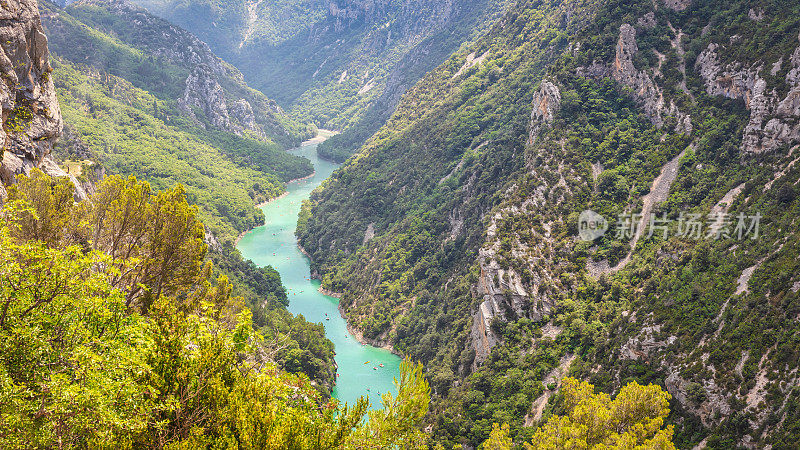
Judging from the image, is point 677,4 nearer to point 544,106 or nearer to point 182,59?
point 544,106

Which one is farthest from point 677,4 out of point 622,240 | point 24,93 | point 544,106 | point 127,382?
point 127,382

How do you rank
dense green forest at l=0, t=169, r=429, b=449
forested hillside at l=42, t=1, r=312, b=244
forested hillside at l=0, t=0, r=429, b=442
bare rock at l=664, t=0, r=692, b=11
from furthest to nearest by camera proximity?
1. forested hillside at l=42, t=1, r=312, b=244
2. bare rock at l=664, t=0, r=692, b=11
3. forested hillside at l=0, t=0, r=429, b=442
4. dense green forest at l=0, t=169, r=429, b=449

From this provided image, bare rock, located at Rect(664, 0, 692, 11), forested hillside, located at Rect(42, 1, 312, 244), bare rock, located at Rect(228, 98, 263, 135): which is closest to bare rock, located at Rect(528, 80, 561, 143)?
bare rock, located at Rect(664, 0, 692, 11)

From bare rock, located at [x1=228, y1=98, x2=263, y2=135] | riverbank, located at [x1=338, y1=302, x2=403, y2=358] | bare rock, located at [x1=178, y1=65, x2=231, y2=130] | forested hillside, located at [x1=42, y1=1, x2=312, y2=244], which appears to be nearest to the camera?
riverbank, located at [x1=338, y1=302, x2=403, y2=358]

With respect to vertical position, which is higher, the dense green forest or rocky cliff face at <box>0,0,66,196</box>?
rocky cliff face at <box>0,0,66,196</box>

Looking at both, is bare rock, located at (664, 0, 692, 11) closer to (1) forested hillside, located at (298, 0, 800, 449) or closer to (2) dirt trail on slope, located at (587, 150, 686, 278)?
(1) forested hillside, located at (298, 0, 800, 449)

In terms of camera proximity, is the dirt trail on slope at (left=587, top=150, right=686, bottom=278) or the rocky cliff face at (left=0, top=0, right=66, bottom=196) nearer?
the rocky cliff face at (left=0, top=0, right=66, bottom=196)
